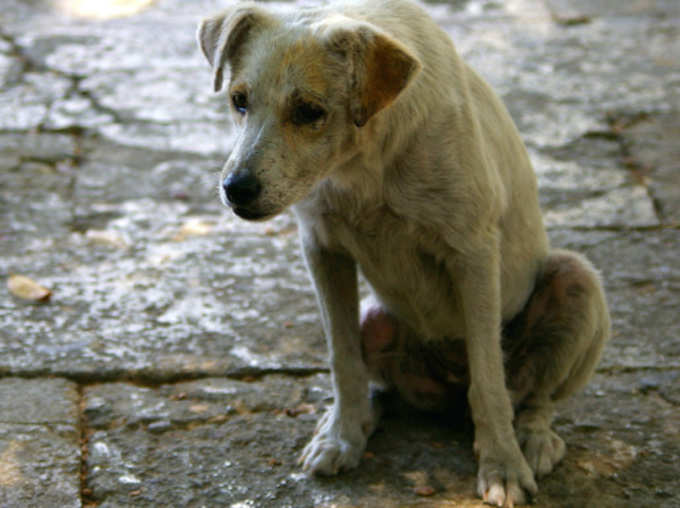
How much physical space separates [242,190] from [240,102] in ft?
0.86

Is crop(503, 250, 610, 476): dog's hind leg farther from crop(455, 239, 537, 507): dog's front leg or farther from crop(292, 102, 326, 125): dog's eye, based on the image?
crop(292, 102, 326, 125): dog's eye

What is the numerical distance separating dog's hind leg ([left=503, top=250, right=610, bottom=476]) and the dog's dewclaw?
5.89 feet

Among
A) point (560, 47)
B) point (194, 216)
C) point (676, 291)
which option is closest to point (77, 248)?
point (194, 216)

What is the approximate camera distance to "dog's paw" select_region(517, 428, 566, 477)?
280cm

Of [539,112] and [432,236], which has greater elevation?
[432,236]

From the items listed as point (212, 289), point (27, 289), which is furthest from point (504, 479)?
point (27, 289)

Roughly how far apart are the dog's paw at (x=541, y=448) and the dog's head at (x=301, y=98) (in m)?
1.04

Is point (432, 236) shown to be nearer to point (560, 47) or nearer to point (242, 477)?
point (242, 477)

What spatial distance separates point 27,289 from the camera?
3.77 metres

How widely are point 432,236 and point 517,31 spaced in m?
4.68

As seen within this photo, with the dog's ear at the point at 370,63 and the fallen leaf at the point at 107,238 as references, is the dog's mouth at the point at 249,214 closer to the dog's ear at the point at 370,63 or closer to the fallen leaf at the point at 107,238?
the dog's ear at the point at 370,63

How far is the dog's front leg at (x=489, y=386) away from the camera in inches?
106

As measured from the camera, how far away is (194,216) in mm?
4492

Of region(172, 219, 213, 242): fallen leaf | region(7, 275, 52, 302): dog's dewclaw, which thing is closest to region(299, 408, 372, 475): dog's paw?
region(7, 275, 52, 302): dog's dewclaw
